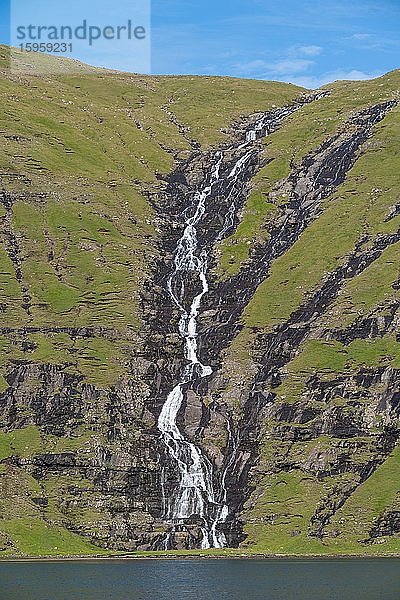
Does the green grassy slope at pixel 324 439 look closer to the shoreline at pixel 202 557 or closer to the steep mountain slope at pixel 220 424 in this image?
the steep mountain slope at pixel 220 424

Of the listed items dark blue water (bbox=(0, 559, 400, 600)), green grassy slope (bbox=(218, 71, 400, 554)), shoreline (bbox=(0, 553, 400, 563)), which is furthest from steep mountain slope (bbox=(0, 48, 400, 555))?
dark blue water (bbox=(0, 559, 400, 600))

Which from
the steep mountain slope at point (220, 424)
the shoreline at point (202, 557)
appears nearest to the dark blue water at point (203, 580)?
the shoreline at point (202, 557)

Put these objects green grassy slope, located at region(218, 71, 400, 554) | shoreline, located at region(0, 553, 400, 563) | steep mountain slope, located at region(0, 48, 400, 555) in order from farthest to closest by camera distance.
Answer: steep mountain slope, located at region(0, 48, 400, 555)
green grassy slope, located at region(218, 71, 400, 554)
shoreline, located at region(0, 553, 400, 563)

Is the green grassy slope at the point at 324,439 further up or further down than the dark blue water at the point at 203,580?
further up

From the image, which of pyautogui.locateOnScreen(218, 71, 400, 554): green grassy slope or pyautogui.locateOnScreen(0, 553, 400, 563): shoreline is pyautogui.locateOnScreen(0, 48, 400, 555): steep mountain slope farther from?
pyautogui.locateOnScreen(0, 553, 400, 563): shoreline

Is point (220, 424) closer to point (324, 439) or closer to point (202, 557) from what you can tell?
point (324, 439)

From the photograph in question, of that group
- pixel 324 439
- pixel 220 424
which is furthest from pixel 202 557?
pixel 220 424

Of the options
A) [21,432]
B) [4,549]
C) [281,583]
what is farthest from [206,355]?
[281,583]

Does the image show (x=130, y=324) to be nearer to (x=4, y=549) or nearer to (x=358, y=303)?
(x=358, y=303)
